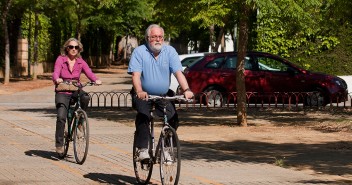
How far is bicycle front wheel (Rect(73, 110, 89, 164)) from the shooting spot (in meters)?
12.8

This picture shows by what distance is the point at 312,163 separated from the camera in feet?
43.3

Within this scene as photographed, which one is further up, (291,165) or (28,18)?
(28,18)

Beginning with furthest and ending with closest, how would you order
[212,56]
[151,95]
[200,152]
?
[212,56] → [200,152] → [151,95]

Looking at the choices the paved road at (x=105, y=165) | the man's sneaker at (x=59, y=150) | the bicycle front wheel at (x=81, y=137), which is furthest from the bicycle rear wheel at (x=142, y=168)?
the man's sneaker at (x=59, y=150)

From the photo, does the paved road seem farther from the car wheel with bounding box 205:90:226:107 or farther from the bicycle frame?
the car wheel with bounding box 205:90:226:107

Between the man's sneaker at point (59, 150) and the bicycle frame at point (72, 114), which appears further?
the man's sneaker at point (59, 150)

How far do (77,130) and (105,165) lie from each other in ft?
2.91

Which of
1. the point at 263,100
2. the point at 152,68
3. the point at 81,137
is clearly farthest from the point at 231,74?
the point at 152,68

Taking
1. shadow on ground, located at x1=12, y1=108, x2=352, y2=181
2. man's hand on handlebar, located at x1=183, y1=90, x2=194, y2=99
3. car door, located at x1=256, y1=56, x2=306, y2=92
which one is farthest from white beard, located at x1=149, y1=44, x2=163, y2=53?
car door, located at x1=256, y1=56, x2=306, y2=92

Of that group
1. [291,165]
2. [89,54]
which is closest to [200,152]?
[291,165]

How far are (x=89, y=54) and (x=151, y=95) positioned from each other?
58812 mm

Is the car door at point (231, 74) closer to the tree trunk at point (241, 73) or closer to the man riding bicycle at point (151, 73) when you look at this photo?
the tree trunk at point (241, 73)

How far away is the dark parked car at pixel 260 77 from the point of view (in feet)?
86.0

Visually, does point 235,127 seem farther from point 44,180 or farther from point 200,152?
point 44,180
